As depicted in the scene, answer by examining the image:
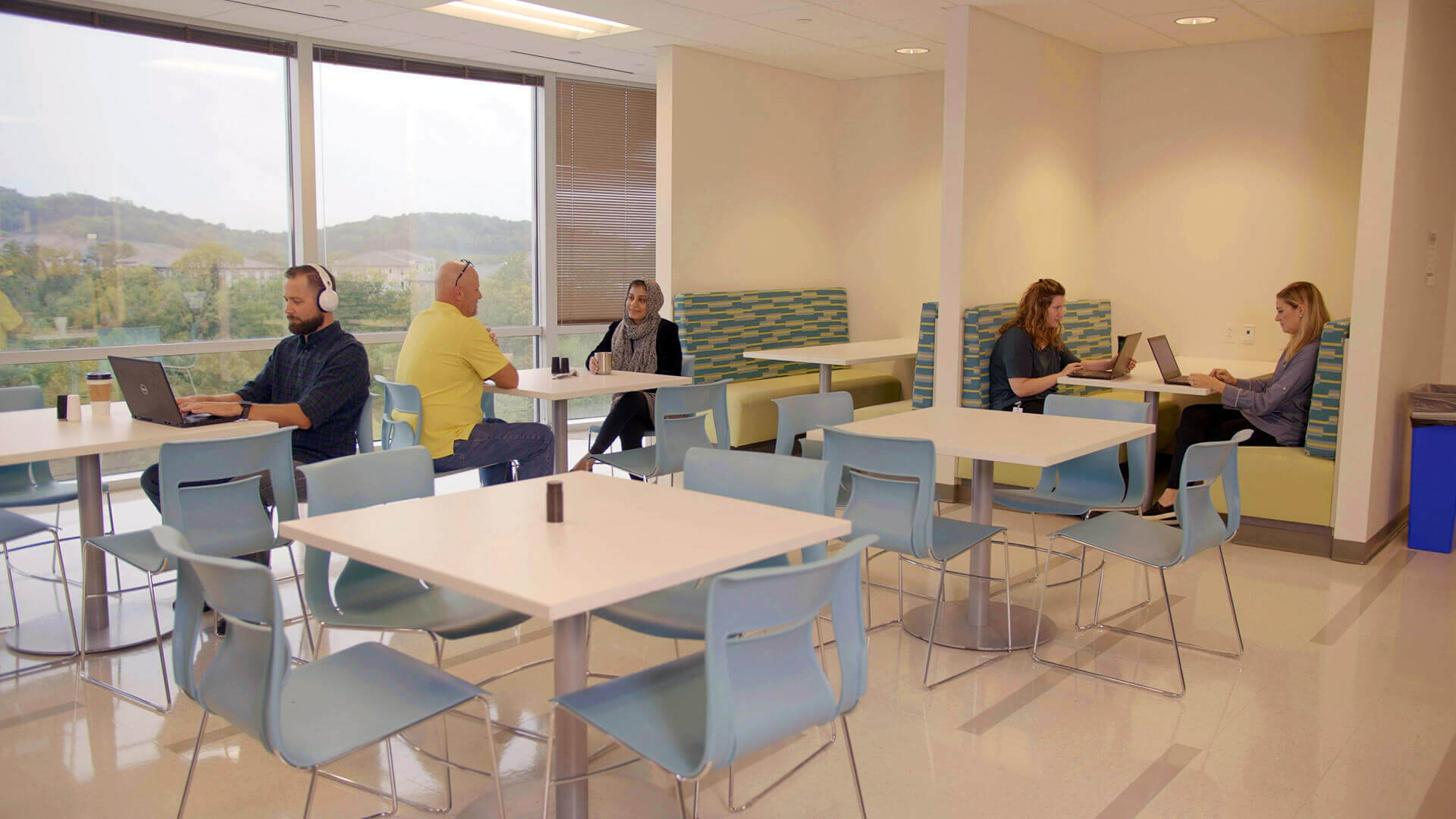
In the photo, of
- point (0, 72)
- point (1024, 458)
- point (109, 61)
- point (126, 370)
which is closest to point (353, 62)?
point (109, 61)

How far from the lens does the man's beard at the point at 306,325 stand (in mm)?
4535

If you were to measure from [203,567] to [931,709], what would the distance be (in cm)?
239

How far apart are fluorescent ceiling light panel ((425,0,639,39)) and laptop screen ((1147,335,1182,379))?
366 cm

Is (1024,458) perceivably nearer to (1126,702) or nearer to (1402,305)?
(1126,702)

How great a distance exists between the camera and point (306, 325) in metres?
4.55

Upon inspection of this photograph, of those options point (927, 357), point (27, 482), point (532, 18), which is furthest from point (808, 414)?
point (532, 18)

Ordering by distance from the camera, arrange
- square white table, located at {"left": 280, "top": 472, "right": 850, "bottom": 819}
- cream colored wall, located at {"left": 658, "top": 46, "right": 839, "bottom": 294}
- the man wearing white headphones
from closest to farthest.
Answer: square white table, located at {"left": 280, "top": 472, "right": 850, "bottom": 819} → the man wearing white headphones → cream colored wall, located at {"left": 658, "top": 46, "right": 839, "bottom": 294}

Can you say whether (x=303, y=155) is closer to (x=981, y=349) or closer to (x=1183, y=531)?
(x=981, y=349)

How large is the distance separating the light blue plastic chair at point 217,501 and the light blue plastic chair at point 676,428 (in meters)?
1.80

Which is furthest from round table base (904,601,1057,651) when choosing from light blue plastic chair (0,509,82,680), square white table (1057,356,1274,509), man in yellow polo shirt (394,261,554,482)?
light blue plastic chair (0,509,82,680)

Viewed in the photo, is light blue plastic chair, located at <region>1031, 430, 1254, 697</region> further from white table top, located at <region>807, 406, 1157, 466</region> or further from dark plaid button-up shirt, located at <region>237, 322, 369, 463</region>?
dark plaid button-up shirt, located at <region>237, 322, 369, 463</region>

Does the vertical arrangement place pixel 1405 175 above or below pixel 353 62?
below

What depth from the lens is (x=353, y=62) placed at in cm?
750

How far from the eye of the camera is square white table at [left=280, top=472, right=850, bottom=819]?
2238mm
